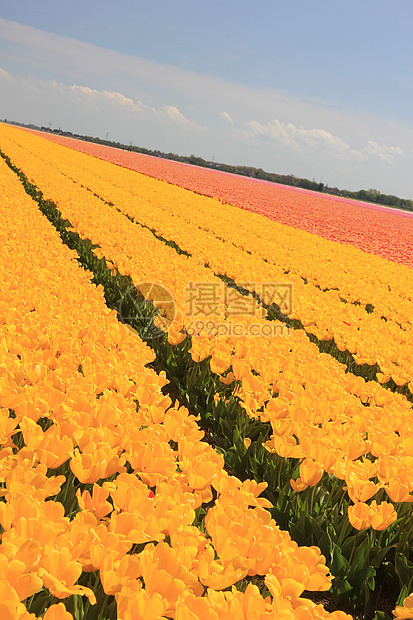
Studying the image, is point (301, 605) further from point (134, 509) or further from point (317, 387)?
point (317, 387)

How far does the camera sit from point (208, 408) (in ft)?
12.5

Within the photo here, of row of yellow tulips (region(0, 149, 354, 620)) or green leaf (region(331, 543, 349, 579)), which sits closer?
row of yellow tulips (region(0, 149, 354, 620))

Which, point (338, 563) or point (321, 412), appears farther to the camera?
point (321, 412)

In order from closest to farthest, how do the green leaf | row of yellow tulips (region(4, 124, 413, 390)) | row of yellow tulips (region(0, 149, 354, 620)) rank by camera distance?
1. row of yellow tulips (region(0, 149, 354, 620))
2. the green leaf
3. row of yellow tulips (region(4, 124, 413, 390))

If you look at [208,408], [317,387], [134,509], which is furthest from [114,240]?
[134,509]

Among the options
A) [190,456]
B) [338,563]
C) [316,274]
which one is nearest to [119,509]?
[190,456]

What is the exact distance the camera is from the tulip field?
4.61 ft

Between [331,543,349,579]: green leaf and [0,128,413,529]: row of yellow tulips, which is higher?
[0,128,413,529]: row of yellow tulips

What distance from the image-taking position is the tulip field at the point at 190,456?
55.3 inches

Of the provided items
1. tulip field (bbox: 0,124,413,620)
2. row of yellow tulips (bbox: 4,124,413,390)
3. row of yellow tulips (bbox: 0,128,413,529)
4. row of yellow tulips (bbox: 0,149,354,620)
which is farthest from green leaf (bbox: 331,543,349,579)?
row of yellow tulips (bbox: 4,124,413,390)

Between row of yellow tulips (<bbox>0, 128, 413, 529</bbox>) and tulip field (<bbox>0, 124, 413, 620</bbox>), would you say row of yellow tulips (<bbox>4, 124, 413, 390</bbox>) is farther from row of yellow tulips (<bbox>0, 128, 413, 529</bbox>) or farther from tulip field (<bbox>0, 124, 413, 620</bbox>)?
row of yellow tulips (<bbox>0, 128, 413, 529</bbox>)

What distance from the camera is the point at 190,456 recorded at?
6.79 ft

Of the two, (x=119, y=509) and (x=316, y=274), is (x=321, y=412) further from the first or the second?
(x=316, y=274)

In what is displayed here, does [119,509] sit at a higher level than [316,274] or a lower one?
lower
